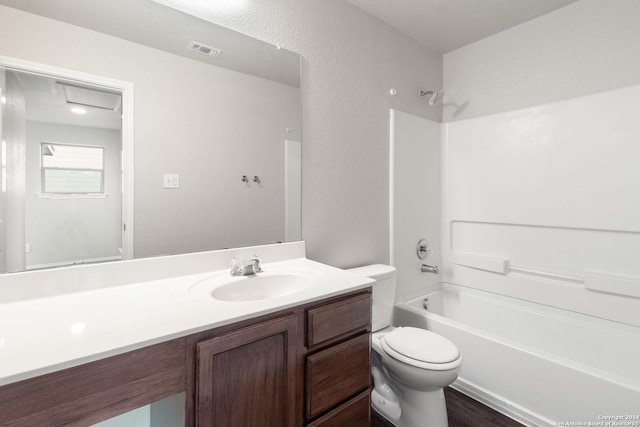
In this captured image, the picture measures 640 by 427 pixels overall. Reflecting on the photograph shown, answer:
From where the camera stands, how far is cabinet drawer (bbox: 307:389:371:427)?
1012 millimetres

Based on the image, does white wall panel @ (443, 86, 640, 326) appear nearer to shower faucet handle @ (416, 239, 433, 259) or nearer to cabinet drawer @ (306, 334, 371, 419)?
shower faucet handle @ (416, 239, 433, 259)

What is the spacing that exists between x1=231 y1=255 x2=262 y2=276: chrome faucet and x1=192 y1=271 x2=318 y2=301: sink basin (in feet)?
0.08

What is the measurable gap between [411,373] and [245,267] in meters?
0.89

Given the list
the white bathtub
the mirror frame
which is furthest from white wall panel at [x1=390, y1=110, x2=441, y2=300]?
the mirror frame

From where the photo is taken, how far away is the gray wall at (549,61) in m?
1.68

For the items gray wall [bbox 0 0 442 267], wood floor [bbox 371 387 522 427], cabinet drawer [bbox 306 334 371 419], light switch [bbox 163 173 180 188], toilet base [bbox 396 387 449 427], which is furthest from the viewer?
wood floor [bbox 371 387 522 427]

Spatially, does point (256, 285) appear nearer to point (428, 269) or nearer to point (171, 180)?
point (171, 180)

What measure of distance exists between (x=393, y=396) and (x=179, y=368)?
1.23 metres

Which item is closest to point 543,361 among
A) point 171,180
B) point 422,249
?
point 422,249

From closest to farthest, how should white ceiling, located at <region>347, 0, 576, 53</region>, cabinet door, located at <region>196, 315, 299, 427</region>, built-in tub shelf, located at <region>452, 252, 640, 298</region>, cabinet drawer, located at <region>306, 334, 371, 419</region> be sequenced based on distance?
cabinet door, located at <region>196, 315, 299, 427</region> < cabinet drawer, located at <region>306, 334, 371, 419</region> < built-in tub shelf, located at <region>452, 252, 640, 298</region> < white ceiling, located at <region>347, 0, 576, 53</region>

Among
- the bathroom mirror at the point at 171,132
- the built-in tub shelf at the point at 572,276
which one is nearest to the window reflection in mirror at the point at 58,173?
the bathroom mirror at the point at 171,132

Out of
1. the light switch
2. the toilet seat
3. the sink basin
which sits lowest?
the toilet seat

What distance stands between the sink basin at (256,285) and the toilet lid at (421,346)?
566 millimetres

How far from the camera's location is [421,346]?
1.40 meters
